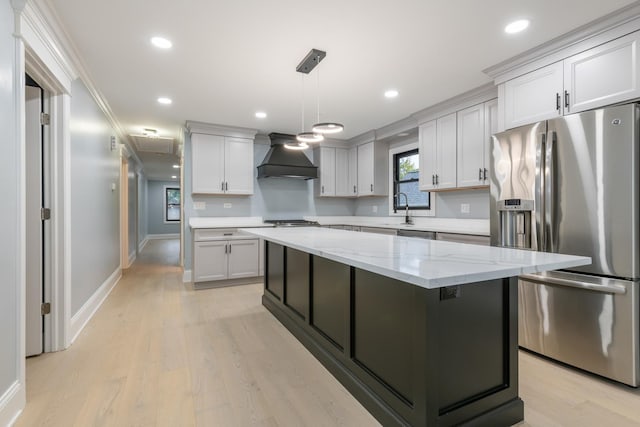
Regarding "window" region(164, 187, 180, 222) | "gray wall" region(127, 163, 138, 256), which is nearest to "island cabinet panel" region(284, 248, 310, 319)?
"gray wall" region(127, 163, 138, 256)

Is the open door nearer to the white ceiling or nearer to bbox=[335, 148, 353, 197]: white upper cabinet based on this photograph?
the white ceiling

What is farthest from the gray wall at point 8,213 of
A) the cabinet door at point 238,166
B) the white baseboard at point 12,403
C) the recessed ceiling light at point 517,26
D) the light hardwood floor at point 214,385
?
the cabinet door at point 238,166

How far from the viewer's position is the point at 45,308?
2.39 m

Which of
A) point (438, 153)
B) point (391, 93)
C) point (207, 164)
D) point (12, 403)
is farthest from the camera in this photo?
point (207, 164)

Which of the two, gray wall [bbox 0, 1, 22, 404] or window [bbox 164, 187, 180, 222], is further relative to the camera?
window [bbox 164, 187, 180, 222]

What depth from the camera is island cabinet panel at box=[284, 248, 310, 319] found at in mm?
2600

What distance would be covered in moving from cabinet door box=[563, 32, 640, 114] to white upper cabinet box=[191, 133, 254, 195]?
4.07m

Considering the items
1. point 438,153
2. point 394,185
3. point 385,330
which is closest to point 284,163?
point 394,185

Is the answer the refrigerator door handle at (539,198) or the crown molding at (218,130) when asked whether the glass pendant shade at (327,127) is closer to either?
the refrigerator door handle at (539,198)

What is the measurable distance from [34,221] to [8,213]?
85 cm

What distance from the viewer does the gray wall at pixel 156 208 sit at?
39.1 feet

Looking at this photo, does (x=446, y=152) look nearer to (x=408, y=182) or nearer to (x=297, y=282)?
(x=408, y=182)

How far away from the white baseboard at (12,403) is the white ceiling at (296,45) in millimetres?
2322

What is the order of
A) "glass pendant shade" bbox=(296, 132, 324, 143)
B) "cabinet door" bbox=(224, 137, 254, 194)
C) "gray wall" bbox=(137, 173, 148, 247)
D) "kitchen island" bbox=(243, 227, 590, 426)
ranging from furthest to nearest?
"gray wall" bbox=(137, 173, 148, 247)
"cabinet door" bbox=(224, 137, 254, 194)
"glass pendant shade" bbox=(296, 132, 324, 143)
"kitchen island" bbox=(243, 227, 590, 426)
